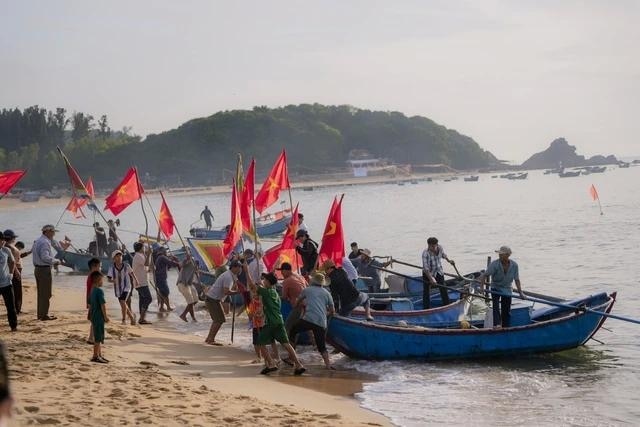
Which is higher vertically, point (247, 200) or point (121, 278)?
point (247, 200)

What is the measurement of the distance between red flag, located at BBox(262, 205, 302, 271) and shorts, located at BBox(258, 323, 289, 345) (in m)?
3.27

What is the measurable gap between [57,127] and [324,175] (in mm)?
50148

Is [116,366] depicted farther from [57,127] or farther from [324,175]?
[57,127]

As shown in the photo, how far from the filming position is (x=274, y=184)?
18062mm

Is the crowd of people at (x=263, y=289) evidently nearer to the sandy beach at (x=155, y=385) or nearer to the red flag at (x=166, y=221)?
the sandy beach at (x=155, y=385)

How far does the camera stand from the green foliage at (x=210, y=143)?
13738 cm

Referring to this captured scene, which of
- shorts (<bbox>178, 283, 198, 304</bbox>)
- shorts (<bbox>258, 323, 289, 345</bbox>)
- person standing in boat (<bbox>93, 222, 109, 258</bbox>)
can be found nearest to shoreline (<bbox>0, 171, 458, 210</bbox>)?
person standing in boat (<bbox>93, 222, 109, 258</bbox>)

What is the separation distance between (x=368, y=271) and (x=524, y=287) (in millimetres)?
10463

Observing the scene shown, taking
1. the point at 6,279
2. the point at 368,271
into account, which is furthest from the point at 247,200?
the point at 368,271

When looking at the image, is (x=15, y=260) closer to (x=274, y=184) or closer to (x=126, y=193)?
(x=126, y=193)

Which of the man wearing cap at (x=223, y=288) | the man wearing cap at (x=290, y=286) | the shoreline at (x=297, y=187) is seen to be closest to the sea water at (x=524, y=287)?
the man wearing cap at (x=223, y=288)

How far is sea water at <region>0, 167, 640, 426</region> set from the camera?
11.5 m

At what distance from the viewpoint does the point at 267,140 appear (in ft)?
485

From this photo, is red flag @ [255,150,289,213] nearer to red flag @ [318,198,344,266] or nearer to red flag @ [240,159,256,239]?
red flag @ [318,198,344,266]
